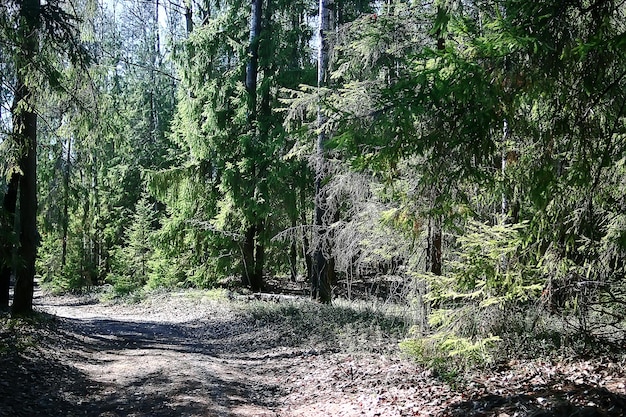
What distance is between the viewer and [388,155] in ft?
17.3

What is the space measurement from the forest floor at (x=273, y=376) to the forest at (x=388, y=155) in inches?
22.9

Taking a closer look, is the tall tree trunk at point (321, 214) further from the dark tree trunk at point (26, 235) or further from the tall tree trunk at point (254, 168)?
the dark tree trunk at point (26, 235)

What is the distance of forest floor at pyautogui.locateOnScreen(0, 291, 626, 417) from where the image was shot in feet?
20.1

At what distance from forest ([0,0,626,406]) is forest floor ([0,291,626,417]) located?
582 mm

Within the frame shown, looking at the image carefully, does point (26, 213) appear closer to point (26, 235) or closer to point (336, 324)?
point (26, 235)

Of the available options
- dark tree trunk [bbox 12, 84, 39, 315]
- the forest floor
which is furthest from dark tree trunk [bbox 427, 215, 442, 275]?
dark tree trunk [bbox 12, 84, 39, 315]

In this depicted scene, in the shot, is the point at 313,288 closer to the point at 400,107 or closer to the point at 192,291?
the point at 192,291

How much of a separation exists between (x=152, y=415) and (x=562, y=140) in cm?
613

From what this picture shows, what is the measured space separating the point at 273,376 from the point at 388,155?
5.88m

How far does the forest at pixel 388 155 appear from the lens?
502 cm

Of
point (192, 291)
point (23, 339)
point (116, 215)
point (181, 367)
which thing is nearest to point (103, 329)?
point (23, 339)

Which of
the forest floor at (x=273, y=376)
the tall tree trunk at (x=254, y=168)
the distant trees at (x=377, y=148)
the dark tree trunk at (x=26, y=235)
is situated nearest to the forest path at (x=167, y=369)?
the forest floor at (x=273, y=376)

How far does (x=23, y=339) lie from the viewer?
9.67 m

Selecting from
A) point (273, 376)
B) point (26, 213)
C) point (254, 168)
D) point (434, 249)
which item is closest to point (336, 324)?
point (273, 376)
